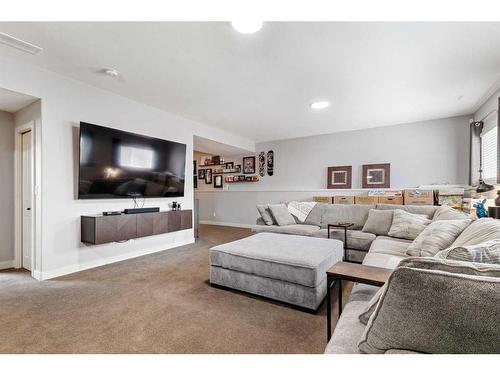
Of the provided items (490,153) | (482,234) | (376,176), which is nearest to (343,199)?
(376,176)

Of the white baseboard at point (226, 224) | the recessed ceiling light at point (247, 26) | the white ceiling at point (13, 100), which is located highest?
the recessed ceiling light at point (247, 26)

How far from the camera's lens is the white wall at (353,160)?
4.50m

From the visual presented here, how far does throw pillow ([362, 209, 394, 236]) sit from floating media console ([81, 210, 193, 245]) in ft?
9.34

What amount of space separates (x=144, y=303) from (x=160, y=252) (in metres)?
1.82

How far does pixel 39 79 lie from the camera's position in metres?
2.64

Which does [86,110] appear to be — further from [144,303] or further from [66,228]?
[144,303]

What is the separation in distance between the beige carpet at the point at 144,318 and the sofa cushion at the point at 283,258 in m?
0.26

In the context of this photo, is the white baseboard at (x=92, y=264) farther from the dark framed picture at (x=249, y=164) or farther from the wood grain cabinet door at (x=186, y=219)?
the dark framed picture at (x=249, y=164)

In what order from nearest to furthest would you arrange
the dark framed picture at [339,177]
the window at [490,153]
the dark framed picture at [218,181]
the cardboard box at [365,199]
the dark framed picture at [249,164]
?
the window at [490,153] → the cardboard box at [365,199] → the dark framed picture at [339,177] → the dark framed picture at [249,164] → the dark framed picture at [218,181]

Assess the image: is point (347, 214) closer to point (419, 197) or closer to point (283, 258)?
point (419, 197)

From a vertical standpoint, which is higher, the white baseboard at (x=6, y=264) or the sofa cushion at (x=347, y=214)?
the sofa cushion at (x=347, y=214)

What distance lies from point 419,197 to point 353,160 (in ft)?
4.77

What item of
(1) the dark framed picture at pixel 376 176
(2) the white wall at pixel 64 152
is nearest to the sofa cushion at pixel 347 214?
(1) the dark framed picture at pixel 376 176

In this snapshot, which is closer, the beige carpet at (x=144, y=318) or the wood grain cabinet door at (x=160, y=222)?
the beige carpet at (x=144, y=318)
